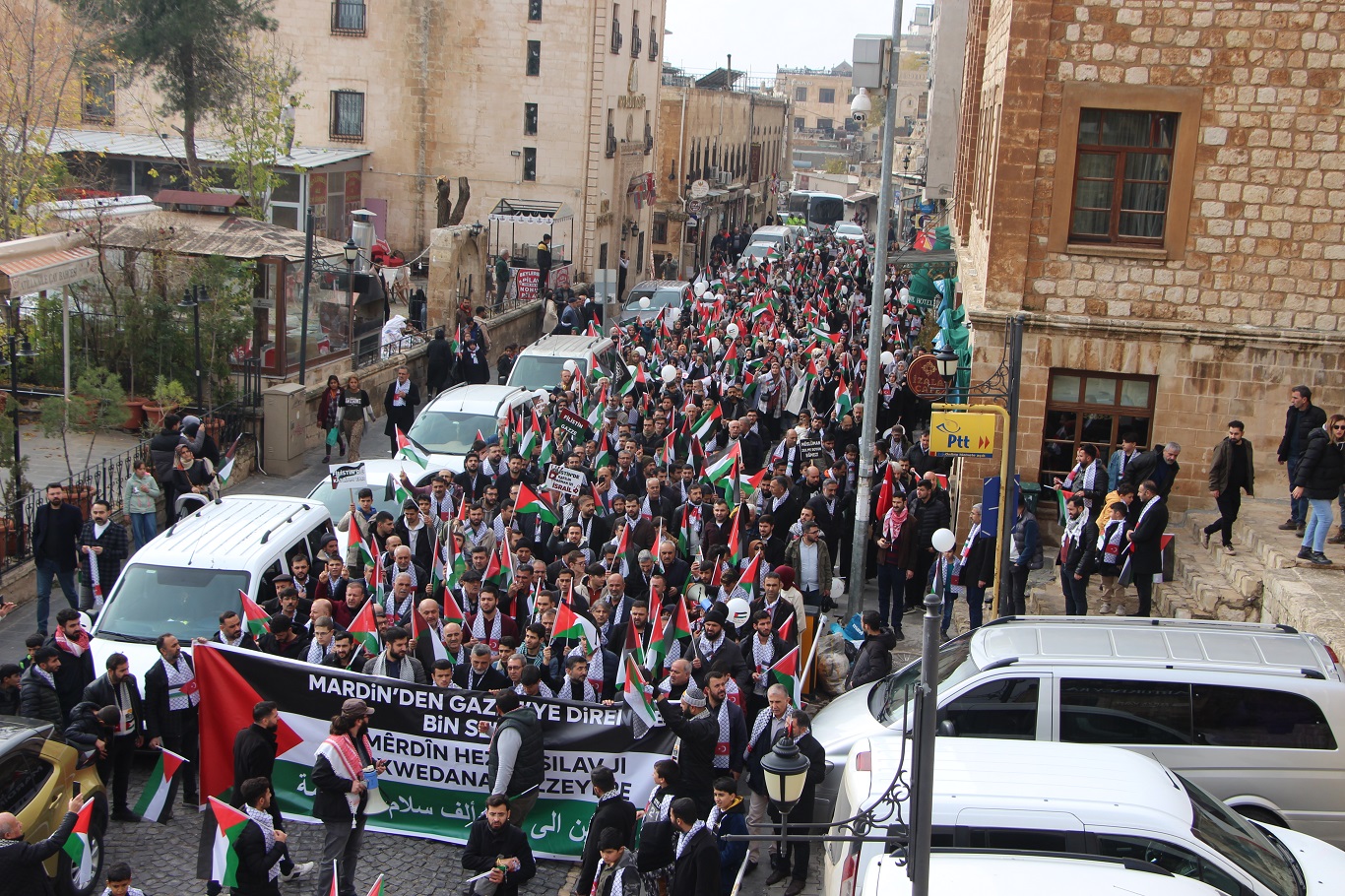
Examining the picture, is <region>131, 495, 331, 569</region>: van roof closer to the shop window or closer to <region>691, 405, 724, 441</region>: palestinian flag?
<region>691, 405, 724, 441</region>: palestinian flag

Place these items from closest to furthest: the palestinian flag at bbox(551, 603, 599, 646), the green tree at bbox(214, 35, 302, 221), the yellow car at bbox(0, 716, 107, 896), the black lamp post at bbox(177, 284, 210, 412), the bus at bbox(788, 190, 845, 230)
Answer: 1. the yellow car at bbox(0, 716, 107, 896)
2. the palestinian flag at bbox(551, 603, 599, 646)
3. the black lamp post at bbox(177, 284, 210, 412)
4. the green tree at bbox(214, 35, 302, 221)
5. the bus at bbox(788, 190, 845, 230)

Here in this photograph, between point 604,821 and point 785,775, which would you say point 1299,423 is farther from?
point 785,775

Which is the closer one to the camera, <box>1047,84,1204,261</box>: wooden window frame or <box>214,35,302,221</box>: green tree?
<box>1047,84,1204,261</box>: wooden window frame

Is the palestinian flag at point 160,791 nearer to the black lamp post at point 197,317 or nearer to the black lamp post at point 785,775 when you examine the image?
the black lamp post at point 785,775

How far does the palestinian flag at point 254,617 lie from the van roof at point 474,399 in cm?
770

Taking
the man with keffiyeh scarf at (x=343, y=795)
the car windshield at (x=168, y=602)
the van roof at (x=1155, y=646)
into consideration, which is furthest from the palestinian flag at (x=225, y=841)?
the van roof at (x=1155, y=646)

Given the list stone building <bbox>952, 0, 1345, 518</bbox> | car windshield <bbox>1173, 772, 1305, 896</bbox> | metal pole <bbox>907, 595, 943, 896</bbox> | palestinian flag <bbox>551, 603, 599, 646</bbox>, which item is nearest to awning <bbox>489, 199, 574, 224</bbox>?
stone building <bbox>952, 0, 1345, 518</bbox>

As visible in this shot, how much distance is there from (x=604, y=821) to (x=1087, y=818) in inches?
114

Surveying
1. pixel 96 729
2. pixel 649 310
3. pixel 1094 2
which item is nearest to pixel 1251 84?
pixel 1094 2

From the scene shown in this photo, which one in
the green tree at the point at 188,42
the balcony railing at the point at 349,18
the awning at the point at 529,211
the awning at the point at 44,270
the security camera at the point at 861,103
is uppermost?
the balcony railing at the point at 349,18

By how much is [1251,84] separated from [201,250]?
14.8 metres

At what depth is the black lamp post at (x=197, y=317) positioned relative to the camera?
63.4 ft

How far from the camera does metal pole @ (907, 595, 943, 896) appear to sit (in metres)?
6.27

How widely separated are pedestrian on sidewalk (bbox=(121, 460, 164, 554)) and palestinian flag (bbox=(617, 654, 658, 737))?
289 inches
